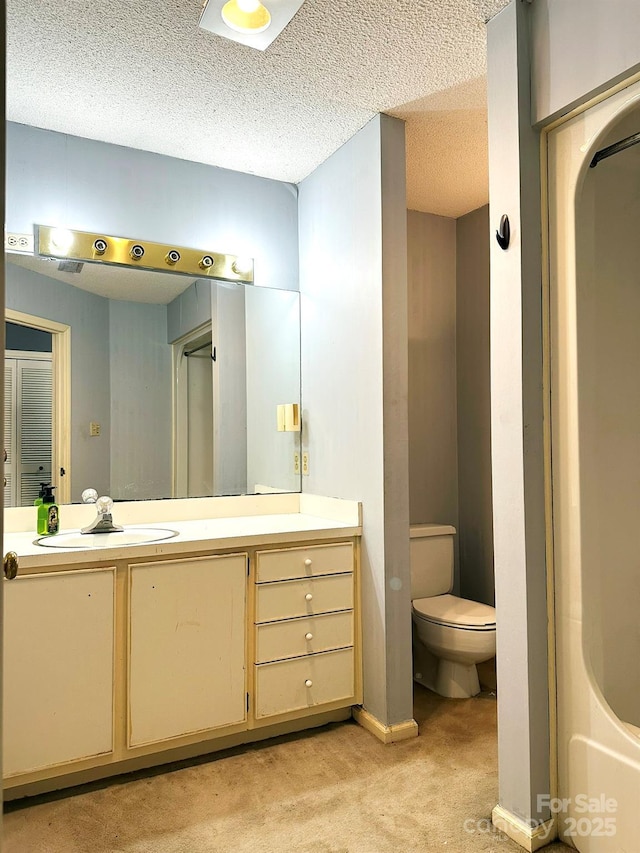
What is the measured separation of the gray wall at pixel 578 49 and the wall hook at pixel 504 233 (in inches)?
11.7

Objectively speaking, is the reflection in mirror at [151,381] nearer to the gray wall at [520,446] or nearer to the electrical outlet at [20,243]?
the electrical outlet at [20,243]

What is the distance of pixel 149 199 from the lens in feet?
9.27

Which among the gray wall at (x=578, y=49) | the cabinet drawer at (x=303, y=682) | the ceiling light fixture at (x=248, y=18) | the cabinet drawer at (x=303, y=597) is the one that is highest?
the ceiling light fixture at (x=248, y=18)

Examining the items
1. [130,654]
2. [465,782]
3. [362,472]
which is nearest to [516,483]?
[362,472]

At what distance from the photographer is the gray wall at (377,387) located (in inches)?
98.4

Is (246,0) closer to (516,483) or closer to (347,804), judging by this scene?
(516,483)

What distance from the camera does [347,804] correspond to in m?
2.01

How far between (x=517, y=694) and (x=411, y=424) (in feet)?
6.05

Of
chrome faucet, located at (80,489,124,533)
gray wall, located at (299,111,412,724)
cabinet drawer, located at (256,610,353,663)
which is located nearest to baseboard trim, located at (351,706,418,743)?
gray wall, located at (299,111,412,724)

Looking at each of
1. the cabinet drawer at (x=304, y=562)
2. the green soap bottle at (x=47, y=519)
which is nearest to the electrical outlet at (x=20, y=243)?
the green soap bottle at (x=47, y=519)

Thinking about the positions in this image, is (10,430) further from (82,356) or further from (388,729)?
(388,729)

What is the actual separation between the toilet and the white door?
5.79 ft

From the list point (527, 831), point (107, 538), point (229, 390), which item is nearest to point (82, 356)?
point (229, 390)

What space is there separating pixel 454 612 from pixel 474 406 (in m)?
1.20
